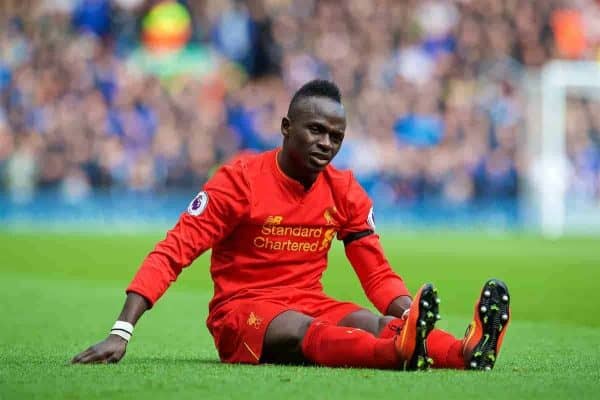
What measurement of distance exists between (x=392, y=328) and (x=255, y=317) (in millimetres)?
717

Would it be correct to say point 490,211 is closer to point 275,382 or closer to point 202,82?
point 202,82

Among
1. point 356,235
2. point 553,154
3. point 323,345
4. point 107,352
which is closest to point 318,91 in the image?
point 356,235

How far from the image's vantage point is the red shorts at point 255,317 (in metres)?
6.43

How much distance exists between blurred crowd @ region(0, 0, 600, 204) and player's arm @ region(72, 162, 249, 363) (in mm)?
19822

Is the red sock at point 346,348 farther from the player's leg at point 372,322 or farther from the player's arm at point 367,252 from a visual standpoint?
the player's arm at point 367,252

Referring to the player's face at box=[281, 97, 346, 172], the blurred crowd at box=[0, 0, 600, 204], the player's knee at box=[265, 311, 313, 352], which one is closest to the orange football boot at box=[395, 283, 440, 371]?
the player's knee at box=[265, 311, 313, 352]

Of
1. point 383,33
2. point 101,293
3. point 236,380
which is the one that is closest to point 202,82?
point 383,33

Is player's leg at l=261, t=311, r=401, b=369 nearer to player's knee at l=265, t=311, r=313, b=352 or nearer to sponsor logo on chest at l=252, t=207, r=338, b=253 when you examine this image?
player's knee at l=265, t=311, r=313, b=352

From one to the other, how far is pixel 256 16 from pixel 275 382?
2452 centimetres

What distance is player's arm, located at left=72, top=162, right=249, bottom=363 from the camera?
20.1 feet

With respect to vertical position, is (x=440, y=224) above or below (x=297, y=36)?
below

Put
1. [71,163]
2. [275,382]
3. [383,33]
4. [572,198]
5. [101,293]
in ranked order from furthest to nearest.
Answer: [383,33] → [572,198] → [71,163] → [101,293] → [275,382]

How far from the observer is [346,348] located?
6.23 metres

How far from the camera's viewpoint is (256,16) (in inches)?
1166
